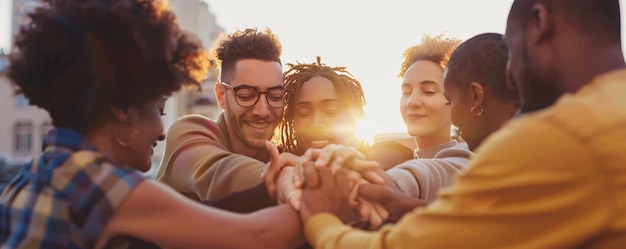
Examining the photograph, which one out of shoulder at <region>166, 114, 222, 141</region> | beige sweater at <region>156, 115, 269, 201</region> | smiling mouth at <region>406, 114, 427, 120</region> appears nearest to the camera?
beige sweater at <region>156, 115, 269, 201</region>

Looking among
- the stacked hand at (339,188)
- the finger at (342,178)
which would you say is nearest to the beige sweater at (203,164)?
the stacked hand at (339,188)

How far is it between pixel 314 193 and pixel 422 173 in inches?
20.3

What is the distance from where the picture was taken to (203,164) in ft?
10.1

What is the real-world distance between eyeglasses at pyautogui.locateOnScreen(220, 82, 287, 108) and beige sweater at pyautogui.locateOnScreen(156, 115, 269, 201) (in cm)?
30

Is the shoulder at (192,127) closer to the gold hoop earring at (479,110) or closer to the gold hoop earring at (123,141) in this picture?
the gold hoop earring at (123,141)

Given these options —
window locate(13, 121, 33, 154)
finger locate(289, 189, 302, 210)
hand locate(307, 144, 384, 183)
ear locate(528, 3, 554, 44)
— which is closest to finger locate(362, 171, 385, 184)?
hand locate(307, 144, 384, 183)

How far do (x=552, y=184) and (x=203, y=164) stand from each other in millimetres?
1632

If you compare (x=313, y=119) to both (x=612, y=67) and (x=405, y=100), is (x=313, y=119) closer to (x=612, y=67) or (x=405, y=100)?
(x=405, y=100)

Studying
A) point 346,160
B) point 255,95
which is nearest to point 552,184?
point 346,160

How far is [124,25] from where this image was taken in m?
2.23

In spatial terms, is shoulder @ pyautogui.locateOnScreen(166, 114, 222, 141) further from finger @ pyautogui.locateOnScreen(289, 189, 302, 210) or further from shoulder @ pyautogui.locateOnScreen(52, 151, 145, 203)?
shoulder @ pyautogui.locateOnScreen(52, 151, 145, 203)

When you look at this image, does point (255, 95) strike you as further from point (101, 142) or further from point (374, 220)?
point (101, 142)

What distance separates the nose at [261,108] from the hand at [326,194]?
Result: 3.18 feet

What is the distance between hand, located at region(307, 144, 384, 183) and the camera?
2.86 m
